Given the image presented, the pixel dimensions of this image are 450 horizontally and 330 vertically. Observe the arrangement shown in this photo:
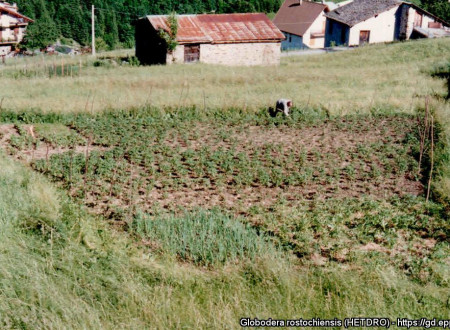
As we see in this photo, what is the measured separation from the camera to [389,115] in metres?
17.0

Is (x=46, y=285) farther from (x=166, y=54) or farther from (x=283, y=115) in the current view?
(x=166, y=54)

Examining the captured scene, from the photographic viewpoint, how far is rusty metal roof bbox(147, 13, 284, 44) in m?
32.0

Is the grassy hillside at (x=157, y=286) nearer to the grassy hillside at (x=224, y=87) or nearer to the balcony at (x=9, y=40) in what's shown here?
the grassy hillside at (x=224, y=87)

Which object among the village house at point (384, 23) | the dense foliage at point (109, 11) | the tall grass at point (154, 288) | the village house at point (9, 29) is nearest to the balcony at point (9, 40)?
the village house at point (9, 29)

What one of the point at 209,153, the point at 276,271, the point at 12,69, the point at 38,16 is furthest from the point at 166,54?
the point at 38,16

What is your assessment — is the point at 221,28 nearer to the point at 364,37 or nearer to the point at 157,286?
the point at 364,37

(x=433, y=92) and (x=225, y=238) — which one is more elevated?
(x=433, y=92)

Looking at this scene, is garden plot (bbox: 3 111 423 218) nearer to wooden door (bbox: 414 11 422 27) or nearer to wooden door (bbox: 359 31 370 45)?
wooden door (bbox: 359 31 370 45)

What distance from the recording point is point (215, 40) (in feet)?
105

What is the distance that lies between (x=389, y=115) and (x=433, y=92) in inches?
143

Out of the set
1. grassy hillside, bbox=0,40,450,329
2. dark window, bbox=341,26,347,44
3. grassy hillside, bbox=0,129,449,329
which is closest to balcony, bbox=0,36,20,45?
dark window, bbox=341,26,347,44

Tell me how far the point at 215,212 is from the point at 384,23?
48463 millimetres

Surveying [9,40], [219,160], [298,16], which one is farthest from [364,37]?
[219,160]

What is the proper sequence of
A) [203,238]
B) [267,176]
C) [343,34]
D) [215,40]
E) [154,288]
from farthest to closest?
[343,34], [215,40], [267,176], [203,238], [154,288]
